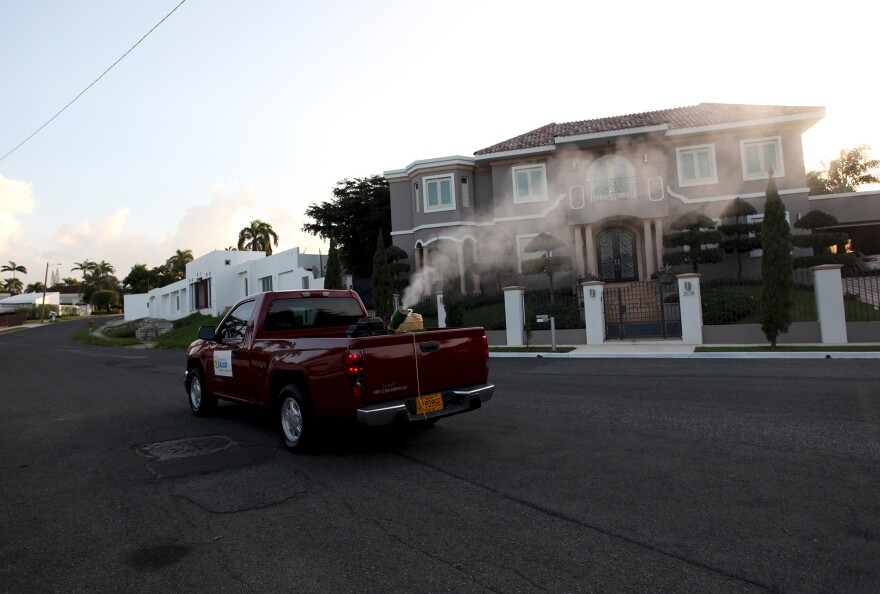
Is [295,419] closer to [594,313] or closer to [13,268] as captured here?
[594,313]

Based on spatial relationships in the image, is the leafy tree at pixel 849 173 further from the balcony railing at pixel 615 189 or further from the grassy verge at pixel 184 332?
the grassy verge at pixel 184 332

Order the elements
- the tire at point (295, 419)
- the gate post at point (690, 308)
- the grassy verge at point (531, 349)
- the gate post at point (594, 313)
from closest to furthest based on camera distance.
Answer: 1. the tire at point (295, 419)
2. the gate post at point (690, 308)
3. the grassy verge at point (531, 349)
4. the gate post at point (594, 313)

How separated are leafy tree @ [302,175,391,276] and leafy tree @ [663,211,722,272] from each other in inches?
758

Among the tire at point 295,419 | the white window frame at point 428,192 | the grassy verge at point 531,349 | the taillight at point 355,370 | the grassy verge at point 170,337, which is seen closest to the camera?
the taillight at point 355,370

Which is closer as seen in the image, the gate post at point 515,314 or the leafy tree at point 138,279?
the gate post at point 515,314

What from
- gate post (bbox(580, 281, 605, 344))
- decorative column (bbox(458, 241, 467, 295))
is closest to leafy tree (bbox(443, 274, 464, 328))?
gate post (bbox(580, 281, 605, 344))

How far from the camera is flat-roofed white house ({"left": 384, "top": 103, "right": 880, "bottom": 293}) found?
24.4 metres

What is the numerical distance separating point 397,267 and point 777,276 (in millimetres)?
16727

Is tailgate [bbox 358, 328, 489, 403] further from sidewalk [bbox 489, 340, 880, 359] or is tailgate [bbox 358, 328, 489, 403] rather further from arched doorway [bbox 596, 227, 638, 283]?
arched doorway [bbox 596, 227, 638, 283]

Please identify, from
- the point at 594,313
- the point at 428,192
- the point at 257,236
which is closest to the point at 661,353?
the point at 594,313

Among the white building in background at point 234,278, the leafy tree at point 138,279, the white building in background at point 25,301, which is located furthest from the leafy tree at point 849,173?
the white building in background at point 25,301

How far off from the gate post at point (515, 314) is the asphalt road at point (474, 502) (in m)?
11.6

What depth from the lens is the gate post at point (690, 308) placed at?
55.6 ft

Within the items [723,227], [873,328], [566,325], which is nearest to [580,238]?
[723,227]
